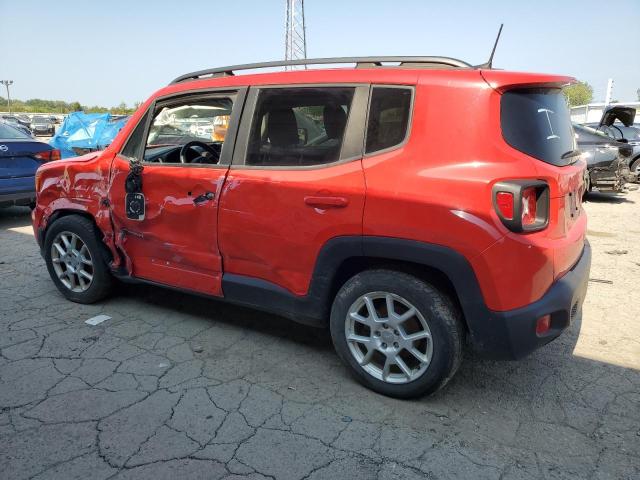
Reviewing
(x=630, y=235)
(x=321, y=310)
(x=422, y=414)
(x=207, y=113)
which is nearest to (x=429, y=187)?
(x=321, y=310)

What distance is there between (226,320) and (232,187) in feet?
4.04

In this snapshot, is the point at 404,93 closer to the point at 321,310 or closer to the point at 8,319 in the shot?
the point at 321,310

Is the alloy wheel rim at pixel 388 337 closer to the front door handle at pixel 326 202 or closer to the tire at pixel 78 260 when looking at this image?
the front door handle at pixel 326 202

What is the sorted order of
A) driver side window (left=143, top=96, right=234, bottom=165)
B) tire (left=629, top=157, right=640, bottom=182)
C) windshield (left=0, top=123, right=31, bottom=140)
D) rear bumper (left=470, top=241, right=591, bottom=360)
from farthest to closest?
tire (left=629, top=157, right=640, bottom=182) < windshield (left=0, top=123, right=31, bottom=140) < driver side window (left=143, top=96, right=234, bottom=165) < rear bumper (left=470, top=241, right=591, bottom=360)

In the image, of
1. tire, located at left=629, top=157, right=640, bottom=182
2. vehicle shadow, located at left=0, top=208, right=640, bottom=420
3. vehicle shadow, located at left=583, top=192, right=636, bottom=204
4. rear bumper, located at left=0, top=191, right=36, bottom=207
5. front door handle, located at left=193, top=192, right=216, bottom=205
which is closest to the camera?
vehicle shadow, located at left=0, top=208, right=640, bottom=420

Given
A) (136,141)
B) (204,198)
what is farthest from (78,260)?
(204,198)

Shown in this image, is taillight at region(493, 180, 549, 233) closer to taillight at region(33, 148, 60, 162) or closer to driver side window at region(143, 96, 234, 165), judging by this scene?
driver side window at region(143, 96, 234, 165)

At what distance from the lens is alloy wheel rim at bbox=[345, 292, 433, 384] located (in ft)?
8.30

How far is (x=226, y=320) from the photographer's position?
3.72m

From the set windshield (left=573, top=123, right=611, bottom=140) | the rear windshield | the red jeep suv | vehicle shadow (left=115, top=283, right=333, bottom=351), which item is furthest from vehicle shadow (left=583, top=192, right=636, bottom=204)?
vehicle shadow (left=115, top=283, right=333, bottom=351)

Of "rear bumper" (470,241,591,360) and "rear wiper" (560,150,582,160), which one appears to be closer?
"rear bumper" (470,241,591,360)

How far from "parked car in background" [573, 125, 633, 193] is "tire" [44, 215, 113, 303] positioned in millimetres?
8436

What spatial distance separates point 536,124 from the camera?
2.43 meters

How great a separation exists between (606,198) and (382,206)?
30.8 ft
